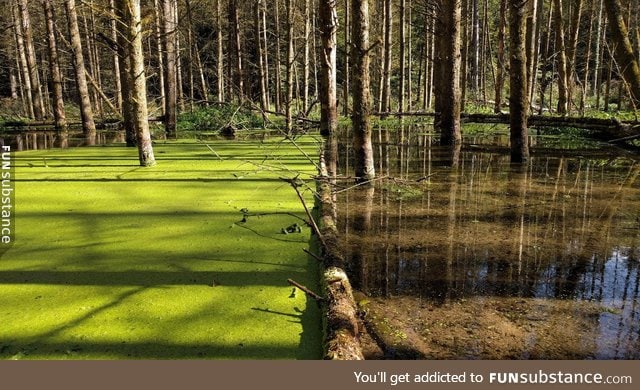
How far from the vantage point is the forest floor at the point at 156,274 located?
2738 millimetres

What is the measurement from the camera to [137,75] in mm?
8672

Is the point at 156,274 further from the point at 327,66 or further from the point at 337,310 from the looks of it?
the point at 327,66

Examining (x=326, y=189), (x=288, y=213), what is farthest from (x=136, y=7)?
(x=288, y=213)

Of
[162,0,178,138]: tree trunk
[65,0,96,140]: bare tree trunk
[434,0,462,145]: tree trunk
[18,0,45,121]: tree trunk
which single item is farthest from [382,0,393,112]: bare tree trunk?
[18,0,45,121]: tree trunk

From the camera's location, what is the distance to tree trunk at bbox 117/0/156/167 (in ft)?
28.0

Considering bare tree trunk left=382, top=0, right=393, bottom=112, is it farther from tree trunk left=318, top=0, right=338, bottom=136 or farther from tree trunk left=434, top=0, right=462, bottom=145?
tree trunk left=434, top=0, right=462, bottom=145

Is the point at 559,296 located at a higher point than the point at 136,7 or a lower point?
lower

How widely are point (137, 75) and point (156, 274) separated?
5.99 metres

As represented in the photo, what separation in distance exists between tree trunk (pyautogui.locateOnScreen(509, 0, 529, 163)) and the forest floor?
5589mm

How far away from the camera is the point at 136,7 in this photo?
8547 millimetres

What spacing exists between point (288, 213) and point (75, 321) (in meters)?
2.74

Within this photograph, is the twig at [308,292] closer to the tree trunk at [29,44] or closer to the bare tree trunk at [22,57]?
the tree trunk at [29,44]

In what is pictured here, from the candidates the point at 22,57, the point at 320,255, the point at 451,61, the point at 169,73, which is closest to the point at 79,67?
the point at 169,73
